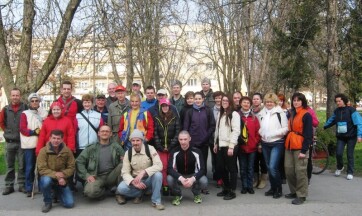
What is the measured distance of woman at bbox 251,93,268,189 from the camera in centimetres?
782

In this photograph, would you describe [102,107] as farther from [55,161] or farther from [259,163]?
[259,163]

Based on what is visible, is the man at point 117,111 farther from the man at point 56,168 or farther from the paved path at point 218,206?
the paved path at point 218,206

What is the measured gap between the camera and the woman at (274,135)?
7.19 meters

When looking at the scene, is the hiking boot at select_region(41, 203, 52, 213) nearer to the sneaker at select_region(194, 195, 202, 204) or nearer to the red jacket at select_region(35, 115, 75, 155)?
the red jacket at select_region(35, 115, 75, 155)

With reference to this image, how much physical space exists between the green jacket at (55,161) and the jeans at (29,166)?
2.86 feet

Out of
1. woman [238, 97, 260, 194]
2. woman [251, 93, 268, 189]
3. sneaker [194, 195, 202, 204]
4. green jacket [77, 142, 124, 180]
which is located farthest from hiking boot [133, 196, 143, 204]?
woman [251, 93, 268, 189]

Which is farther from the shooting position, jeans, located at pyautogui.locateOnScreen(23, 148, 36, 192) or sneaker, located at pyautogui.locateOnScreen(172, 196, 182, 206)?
jeans, located at pyautogui.locateOnScreen(23, 148, 36, 192)

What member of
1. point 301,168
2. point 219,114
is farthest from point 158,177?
point 301,168

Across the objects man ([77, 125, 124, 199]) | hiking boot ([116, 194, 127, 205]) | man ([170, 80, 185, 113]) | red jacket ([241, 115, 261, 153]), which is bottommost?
hiking boot ([116, 194, 127, 205])

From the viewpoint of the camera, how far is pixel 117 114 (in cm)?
786

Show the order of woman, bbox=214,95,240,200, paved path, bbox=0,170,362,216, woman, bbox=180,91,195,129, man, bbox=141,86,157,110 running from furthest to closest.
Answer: man, bbox=141,86,157,110 → woman, bbox=180,91,195,129 → woman, bbox=214,95,240,200 → paved path, bbox=0,170,362,216

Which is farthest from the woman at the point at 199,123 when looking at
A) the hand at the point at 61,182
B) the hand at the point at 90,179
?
the hand at the point at 61,182

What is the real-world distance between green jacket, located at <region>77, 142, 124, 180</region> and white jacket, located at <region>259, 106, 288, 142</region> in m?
2.70

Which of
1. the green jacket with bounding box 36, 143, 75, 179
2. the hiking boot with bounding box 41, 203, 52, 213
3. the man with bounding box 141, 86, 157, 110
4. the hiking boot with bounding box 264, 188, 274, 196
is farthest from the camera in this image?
the man with bounding box 141, 86, 157, 110
